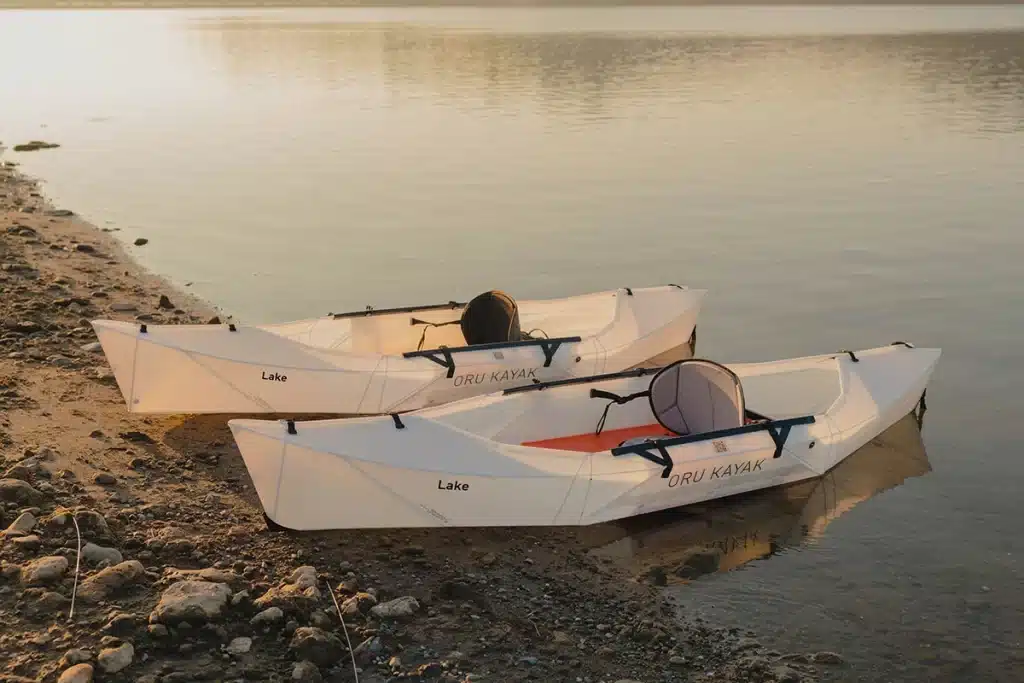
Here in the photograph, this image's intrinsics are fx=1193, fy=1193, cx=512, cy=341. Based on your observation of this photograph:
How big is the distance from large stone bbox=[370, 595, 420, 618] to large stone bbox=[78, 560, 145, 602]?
5.08 ft

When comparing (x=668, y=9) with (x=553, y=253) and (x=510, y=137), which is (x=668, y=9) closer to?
(x=510, y=137)

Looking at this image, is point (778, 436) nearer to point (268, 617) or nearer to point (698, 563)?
point (698, 563)

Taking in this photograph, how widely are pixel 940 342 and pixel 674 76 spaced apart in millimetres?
36940

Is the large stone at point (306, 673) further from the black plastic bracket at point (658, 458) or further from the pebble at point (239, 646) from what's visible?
the black plastic bracket at point (658, 458)

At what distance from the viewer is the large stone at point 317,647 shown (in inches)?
280

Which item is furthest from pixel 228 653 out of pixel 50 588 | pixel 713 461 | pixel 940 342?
pixel 940 342

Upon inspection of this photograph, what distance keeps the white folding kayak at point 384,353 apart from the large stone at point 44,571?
10.5 feet

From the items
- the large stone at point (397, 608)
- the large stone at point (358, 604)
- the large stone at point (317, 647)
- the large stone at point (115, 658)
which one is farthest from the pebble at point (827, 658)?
the large stone at point (115, 658)

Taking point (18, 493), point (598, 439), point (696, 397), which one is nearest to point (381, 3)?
point (598, 439)

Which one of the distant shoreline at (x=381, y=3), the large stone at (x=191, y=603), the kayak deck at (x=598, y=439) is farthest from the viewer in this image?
the distant shoreline at (x=381, y=3)

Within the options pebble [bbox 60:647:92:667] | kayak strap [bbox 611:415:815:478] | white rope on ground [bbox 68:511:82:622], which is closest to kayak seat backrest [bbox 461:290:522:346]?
kayak strap [bbox 611:415:815:478]

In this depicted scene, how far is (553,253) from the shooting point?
19156 millimetres

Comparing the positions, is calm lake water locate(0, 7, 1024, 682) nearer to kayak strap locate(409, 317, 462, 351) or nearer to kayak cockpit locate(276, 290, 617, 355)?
kayak cockpit locate(276, 290, 617, 355)

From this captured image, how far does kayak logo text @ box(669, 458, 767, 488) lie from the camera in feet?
31.8
